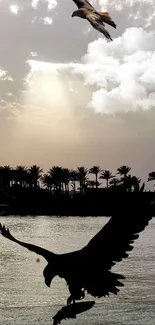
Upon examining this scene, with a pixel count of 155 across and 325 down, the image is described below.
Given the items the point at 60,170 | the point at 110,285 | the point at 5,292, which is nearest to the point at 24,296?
the point at 5,292

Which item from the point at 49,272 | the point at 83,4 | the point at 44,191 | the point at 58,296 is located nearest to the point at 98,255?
the point at 49,272

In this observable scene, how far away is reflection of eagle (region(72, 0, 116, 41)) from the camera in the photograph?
643 cm

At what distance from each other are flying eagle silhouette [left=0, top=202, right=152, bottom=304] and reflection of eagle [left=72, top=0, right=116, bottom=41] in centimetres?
186

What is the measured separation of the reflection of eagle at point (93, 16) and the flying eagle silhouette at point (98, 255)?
6.10ft

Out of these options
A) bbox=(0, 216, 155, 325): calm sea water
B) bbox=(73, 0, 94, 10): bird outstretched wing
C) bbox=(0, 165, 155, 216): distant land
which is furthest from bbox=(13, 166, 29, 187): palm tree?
bbox=(73, 0, 94, 10): bird outstretched wing

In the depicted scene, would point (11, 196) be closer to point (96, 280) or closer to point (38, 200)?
point (38, 200)

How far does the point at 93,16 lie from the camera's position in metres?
6.76

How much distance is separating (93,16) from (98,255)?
2528 millimetres

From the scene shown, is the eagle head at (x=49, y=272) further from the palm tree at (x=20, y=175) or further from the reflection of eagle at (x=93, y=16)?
the palm tree at (x=20, y=175)

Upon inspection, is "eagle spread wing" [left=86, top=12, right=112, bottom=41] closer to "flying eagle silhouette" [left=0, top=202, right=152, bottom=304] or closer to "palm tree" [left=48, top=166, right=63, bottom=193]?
"flying eagle silhouette" [left=0, top=202, right=152, bottom=304]

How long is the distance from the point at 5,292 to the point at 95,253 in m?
27.1

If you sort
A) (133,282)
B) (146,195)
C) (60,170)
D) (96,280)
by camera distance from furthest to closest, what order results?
1. (60,170)
2. (133,282)
3. (96,280)
4. (146,195)

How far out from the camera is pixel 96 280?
20.8 feet

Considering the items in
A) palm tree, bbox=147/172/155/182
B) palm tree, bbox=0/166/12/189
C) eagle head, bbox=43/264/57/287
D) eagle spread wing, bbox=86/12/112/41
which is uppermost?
palm tree, bbox=0/166/12/189
